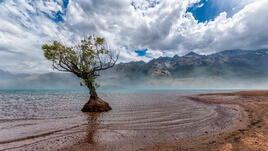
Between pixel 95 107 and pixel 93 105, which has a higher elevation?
pixel 93 105

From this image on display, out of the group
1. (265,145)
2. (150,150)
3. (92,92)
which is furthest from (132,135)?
(92,92)

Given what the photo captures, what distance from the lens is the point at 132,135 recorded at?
7.28 meters

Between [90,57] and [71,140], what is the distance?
12473mm

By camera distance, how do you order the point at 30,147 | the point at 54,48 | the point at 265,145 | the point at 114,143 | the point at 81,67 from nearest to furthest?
the point at 265,145
the point at 30,147
the point at 114,143
the point at 54,48
the point at 81,67

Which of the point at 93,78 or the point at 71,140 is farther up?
the point at 93,78

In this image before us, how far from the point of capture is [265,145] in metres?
5.05

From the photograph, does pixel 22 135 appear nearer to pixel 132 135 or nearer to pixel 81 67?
pixel 132 135

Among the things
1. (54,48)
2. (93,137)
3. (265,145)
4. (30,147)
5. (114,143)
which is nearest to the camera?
(265,145)

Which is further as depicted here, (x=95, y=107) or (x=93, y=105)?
(x=93, y=105)

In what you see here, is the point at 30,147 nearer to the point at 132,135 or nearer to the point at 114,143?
the point at 114,143

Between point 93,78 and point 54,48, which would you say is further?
point 93,78

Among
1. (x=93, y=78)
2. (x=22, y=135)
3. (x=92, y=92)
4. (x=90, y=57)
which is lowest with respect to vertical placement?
(x=22, y=135)

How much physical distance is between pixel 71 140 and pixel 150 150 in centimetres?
463

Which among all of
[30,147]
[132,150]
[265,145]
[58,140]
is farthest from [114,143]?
[265,145]
